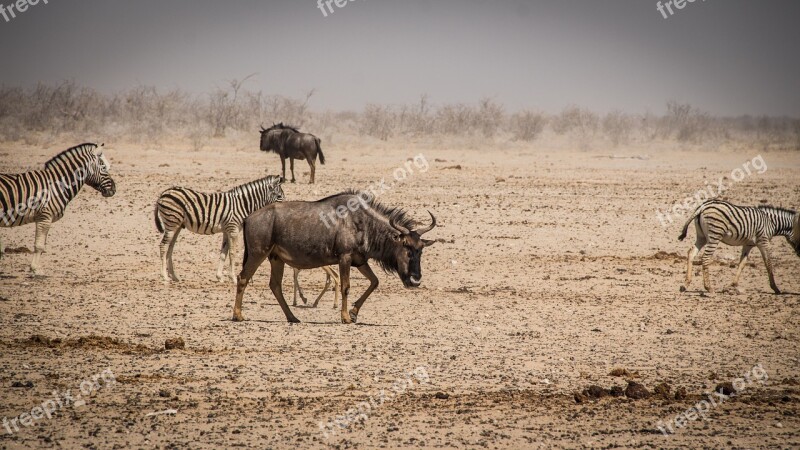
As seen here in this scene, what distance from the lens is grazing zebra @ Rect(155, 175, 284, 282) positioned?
14.4 m

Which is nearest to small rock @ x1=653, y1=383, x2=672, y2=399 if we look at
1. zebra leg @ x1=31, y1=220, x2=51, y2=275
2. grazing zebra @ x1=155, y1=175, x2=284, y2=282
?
grazing zebra @ x1=155, y1=175, x2=284, y2=282

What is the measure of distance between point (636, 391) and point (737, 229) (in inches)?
281

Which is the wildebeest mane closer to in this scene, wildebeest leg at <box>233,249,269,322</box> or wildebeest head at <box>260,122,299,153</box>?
wildebeest leg at <box>233,249,269,322</box>

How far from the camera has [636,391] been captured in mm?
8367

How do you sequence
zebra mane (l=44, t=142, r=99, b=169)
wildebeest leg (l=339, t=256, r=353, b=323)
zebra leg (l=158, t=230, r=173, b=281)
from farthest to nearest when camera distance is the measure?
zebra mane (l=44, t=142, r=99, b=169)
zebra leg (l=158, t=230, r=173, b=281)
wildebeest leg (l=339, t=256, r=353, b=323)

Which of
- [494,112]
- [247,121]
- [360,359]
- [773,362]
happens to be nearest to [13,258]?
[360,359]

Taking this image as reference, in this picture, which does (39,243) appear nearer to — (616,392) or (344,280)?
(344,280)

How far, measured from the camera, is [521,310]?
12.5 m

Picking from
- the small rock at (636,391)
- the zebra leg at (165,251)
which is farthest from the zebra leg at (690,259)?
the zebra leg at (165,251)

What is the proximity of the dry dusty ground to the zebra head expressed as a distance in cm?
120

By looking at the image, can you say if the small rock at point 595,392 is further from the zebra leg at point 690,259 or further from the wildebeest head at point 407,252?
the zebra leg at point 690,259

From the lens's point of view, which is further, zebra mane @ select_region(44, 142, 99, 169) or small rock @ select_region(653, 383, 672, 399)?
zebra mane @ select_region(44, 142, 99, 169)

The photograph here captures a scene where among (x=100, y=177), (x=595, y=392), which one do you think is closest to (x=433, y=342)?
(x=595, y=392)

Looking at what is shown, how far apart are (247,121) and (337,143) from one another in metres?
11.4
